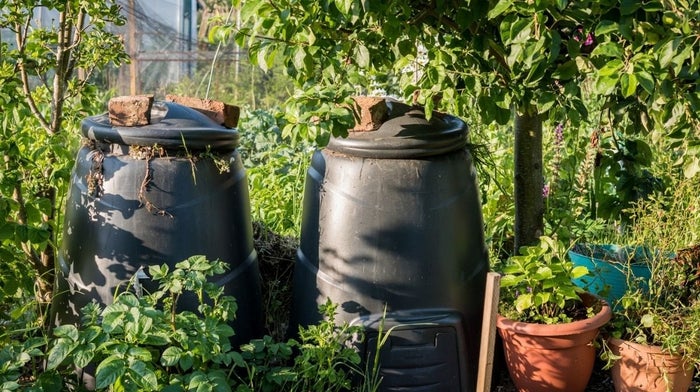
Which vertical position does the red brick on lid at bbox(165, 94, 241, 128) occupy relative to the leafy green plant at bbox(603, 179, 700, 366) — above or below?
above

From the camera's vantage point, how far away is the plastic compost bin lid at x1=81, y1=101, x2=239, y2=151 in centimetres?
238

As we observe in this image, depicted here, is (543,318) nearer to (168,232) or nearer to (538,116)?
(538,116)

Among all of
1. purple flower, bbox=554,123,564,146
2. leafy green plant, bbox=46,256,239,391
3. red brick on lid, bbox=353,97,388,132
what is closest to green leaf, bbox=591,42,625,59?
red brick on lid, bbox=353,97,388,132

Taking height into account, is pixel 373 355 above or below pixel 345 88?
below

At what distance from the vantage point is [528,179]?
2936 millimetres

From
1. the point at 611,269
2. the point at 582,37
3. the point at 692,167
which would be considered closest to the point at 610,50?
the point at 582,37

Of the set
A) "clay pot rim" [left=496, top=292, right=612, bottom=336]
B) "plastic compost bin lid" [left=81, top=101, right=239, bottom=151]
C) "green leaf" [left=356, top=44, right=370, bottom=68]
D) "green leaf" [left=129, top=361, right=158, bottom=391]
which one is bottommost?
"clay pot rim" [left=496, top=292, right=612, bottom=336]

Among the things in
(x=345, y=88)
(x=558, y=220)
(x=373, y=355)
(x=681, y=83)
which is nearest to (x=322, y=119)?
(x=345, y=88)

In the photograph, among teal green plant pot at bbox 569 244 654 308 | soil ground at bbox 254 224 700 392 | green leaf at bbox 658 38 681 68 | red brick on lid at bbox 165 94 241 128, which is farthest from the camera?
teal green plant pot at bbox 569 244 654 308

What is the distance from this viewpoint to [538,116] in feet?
9.32

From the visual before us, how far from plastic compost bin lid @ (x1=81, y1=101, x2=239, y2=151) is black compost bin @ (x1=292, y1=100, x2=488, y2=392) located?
1.10ft

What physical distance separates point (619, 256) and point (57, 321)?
2.12m

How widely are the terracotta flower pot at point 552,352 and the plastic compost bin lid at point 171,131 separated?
1062mm

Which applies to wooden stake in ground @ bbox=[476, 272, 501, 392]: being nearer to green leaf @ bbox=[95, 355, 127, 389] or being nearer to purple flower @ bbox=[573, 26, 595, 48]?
purple flower @ bbox=[573, 26, 595, 48]
